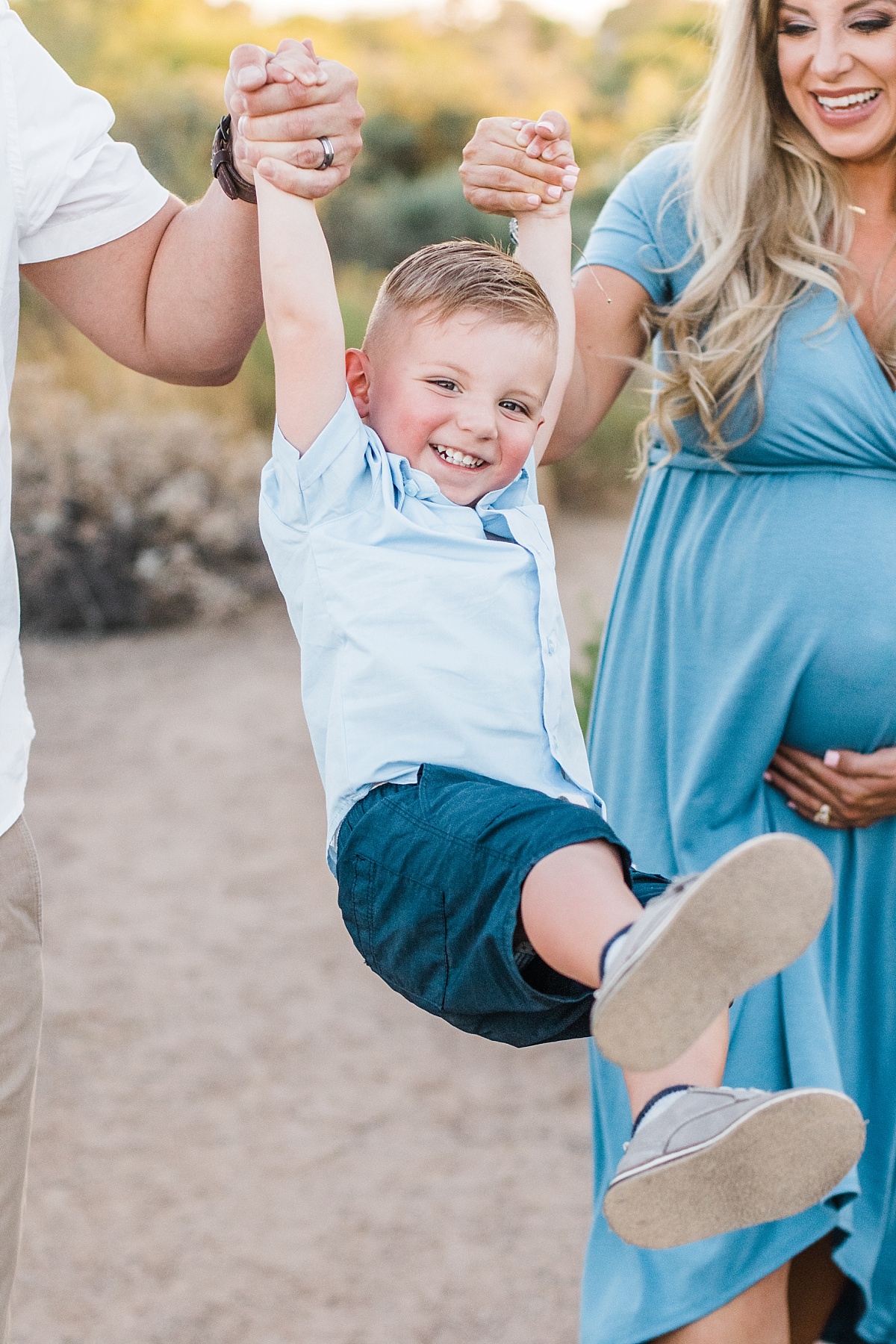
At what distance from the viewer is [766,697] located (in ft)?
7.15

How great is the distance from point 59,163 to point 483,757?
2.85 feet

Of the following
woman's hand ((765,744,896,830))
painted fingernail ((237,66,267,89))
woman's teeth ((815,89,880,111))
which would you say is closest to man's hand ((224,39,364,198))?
painted fingernail ((237,66,267,89))

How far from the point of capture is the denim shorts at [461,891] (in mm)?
1479

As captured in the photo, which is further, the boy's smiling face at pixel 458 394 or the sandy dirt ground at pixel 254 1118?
the sandy dirt ground at pixel 254 1118


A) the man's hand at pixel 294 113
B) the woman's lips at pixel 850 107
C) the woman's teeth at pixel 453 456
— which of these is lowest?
the woman's teeth at pixel 453 456

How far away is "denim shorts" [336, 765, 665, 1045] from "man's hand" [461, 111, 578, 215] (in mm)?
785

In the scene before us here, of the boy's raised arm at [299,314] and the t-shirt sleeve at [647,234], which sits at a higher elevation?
the boy's raised arm at [299,314]

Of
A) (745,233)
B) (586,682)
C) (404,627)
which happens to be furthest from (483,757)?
(586,682)

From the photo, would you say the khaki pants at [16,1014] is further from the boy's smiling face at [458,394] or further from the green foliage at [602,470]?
the green foliage at [602,470]

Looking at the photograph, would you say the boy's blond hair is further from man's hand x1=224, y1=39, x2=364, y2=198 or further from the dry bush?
the dry bush

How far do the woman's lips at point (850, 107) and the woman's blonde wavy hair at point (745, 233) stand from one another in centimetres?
11

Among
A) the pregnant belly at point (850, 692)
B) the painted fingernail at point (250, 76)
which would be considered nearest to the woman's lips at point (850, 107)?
the pregnant belly at point (850, 692)

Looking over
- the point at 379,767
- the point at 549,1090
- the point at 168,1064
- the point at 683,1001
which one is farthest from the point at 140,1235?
the point at 683,1001

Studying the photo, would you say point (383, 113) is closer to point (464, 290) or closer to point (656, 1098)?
point (464, 290)
